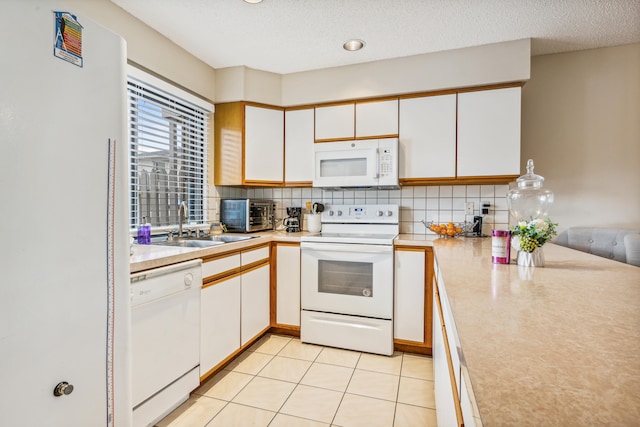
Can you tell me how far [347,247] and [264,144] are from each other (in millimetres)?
1226

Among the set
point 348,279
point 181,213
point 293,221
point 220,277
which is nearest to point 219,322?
point 220,277

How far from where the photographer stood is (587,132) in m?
2.50

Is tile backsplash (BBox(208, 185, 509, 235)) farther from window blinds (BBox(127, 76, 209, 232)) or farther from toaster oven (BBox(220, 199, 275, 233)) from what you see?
window blinds (BBox(127, 76, 209, 232))

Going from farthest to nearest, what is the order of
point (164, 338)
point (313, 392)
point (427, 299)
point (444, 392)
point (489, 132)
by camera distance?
point (489, 132) → point (427, 299) → point (313, 392) → point (164, 338) → point (444, 392)

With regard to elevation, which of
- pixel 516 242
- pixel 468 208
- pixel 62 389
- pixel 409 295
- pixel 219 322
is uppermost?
pixel 468 208

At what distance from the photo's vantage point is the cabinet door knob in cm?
82

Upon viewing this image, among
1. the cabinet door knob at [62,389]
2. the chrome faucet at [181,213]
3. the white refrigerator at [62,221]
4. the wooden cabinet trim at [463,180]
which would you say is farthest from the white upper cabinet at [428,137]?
the cabinet door knob at [62,389]

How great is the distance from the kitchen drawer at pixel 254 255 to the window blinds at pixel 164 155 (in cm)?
62

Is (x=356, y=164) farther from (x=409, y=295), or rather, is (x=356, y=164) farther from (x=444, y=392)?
(x=444, y=392)

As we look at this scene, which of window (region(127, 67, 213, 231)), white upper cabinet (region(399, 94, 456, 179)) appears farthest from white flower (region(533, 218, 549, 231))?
window (region(127, 67, 213, 231))

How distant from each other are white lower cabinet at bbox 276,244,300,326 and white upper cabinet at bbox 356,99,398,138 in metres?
1.14

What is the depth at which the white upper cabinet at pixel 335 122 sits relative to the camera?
2.72 meters

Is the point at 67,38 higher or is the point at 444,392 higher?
the point at 67,38

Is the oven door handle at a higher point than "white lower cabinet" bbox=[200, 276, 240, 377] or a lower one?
higher
